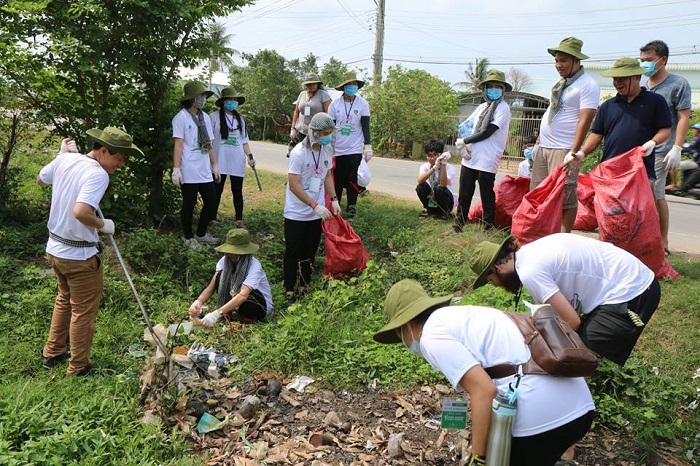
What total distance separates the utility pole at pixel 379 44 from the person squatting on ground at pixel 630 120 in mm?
18783

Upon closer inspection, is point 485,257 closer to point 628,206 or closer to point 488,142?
point 628,206

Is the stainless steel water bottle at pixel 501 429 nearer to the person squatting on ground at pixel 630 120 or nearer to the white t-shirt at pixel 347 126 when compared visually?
the person squatting on ground at pixel 630 120

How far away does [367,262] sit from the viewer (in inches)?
208

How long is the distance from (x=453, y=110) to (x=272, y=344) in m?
20.2

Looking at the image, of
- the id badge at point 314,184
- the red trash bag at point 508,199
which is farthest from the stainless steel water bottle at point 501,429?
the red trash bag at point 508,199

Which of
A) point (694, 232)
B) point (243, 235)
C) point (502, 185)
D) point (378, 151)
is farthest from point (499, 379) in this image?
point (378, 151)

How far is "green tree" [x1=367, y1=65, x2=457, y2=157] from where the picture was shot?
2186cm

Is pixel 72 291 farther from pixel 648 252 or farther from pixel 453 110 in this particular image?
pixel 453 110

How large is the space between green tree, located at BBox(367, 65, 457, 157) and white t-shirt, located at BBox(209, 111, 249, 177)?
16.1m

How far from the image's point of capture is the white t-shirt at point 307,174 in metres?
4.91

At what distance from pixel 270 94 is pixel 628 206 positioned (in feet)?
90.6

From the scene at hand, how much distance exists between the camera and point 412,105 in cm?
2198

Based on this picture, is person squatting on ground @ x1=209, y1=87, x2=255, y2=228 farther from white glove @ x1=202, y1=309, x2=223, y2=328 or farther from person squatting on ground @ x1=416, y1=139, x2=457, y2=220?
person squatting on ground @ x1=416, y1=139, x2=457, y2=220

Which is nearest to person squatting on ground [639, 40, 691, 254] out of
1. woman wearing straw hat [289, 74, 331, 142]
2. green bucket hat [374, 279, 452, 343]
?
green bucket hat [374, 279, 452, 343]
